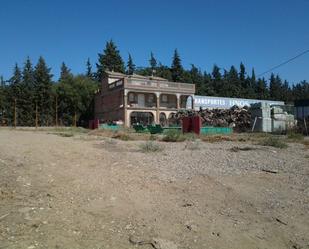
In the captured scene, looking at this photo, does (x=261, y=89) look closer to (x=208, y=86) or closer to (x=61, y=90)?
(x=208, y=86)

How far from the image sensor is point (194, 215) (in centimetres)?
660

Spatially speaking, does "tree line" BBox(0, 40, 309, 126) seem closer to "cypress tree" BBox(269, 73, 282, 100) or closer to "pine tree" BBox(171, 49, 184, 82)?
"pine tree" BBox(171, 49, 184, 82)

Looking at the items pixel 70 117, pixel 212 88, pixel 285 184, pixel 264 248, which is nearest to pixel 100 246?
pixel 264 248

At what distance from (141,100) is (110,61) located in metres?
28.0

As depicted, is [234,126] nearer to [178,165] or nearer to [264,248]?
[178,165]

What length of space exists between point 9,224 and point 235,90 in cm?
10697

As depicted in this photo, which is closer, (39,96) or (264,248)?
(264,248)

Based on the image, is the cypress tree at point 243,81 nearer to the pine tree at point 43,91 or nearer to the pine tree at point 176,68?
the pine tree at point 176,68

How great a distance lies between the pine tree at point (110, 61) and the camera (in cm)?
8656

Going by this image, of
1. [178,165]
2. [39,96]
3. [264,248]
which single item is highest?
[39,96]

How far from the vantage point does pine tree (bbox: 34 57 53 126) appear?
70.1 metres

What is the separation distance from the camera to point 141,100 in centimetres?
6206

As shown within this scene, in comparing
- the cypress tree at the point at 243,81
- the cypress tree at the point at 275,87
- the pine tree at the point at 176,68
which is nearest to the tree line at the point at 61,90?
the pine tree at the point at 176,68

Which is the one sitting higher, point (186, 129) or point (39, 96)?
point (39, 96)
